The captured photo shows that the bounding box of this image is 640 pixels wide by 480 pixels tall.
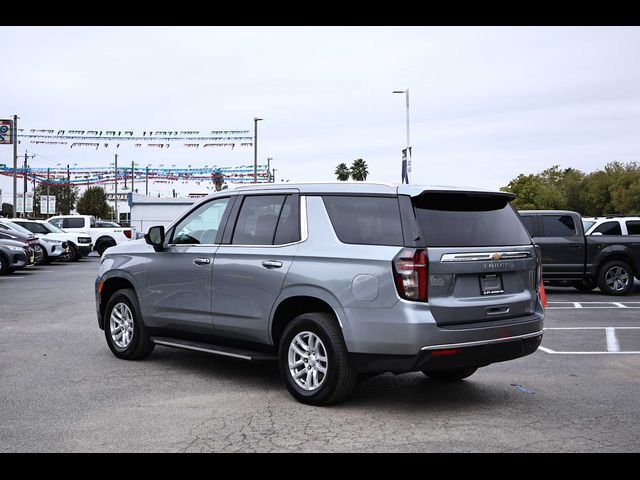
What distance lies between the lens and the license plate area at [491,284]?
20.3 ft

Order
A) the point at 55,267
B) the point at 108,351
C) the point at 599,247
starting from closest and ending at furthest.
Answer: the point at 108,351
the point at 599,247
the point at 55,267

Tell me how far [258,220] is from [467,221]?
2020 millimetres

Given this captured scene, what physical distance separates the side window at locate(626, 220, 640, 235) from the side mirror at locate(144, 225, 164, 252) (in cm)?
1296

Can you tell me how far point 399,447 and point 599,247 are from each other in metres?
13.4

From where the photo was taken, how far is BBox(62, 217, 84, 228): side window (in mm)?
35375

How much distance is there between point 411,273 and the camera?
5.82 meters

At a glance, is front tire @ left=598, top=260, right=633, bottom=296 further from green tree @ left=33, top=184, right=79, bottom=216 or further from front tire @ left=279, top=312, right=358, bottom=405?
green tree @ left=33, top=184, right=79, bottom=216

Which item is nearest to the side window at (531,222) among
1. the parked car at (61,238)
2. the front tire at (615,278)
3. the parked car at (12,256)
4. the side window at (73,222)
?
the front tire at (615,278)

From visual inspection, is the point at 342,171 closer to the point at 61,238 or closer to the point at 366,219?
the point at 61,238

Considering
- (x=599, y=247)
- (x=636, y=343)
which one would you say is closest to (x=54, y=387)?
(x=636, y=343)

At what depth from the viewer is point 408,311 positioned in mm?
5793

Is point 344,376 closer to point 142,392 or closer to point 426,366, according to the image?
point 426,366

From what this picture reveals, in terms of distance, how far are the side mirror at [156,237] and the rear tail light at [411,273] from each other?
309 cm

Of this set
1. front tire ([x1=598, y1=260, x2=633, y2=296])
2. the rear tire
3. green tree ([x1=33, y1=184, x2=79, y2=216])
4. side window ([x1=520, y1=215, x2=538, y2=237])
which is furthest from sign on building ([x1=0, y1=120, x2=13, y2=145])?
green tree ([x1=33, y1=184, x2=79, y2=216])
